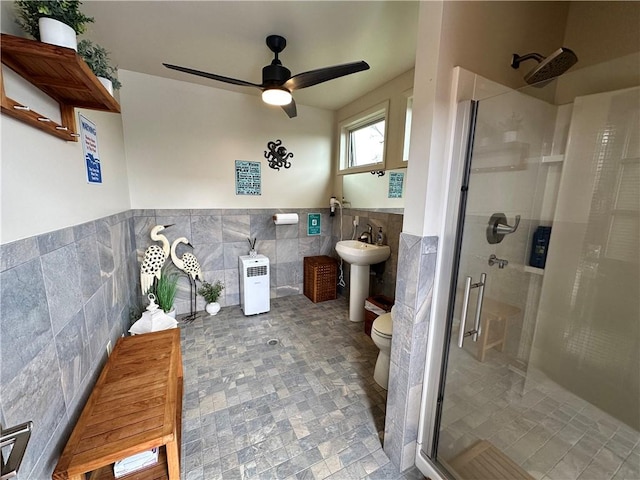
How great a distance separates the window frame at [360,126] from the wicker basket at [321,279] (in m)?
1.27

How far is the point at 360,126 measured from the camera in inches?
127

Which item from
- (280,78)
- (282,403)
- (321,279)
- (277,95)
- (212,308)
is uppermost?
(280,78)

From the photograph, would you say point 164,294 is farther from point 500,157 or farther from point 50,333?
point 500,157

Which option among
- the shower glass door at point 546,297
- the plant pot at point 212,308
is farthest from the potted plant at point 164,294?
the shower glass door at point 546,297

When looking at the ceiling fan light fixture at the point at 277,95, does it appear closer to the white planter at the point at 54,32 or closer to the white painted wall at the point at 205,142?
the white painted wall at the point at 205,142

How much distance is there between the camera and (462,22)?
1.08 m

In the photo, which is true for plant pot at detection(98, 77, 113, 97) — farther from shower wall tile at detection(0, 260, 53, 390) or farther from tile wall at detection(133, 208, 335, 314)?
tile wall at detection(133, 208, 335, 314)

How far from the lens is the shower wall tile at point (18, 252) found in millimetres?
733

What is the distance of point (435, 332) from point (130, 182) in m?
3.07

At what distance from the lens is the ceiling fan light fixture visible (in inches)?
77.0

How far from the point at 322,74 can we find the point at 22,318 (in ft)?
6.43

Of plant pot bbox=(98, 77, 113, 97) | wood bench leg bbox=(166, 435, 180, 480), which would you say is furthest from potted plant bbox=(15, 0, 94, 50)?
wood bench leg bbox=(166, 435, 180, 480)

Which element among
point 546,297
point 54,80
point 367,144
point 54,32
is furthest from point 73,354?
point 367,144

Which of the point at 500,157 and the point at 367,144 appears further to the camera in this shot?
the point at 367,144
